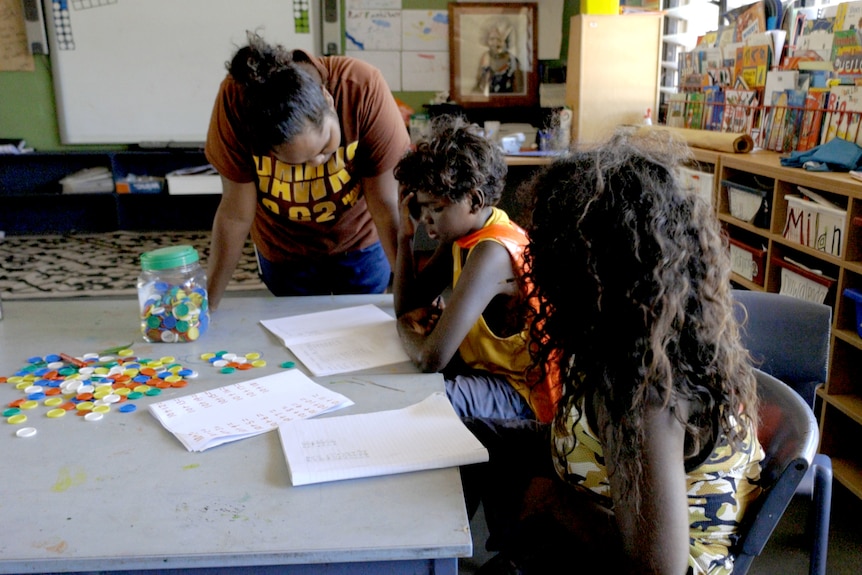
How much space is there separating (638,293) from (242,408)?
2.10 ft

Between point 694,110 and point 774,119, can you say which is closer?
point 774,119

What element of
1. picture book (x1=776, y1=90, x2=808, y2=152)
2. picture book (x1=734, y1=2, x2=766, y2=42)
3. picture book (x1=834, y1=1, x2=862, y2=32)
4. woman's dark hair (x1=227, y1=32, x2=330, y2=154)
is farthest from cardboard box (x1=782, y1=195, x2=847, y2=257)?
woman's dark hair (x1=227, y1=32, x2=330, y2=154)

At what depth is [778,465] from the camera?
97 centimetres

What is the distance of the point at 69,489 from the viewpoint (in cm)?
91

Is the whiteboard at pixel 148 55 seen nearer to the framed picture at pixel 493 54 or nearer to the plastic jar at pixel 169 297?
the framed picture at pixel 493 54

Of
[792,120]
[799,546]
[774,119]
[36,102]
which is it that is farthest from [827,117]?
[36,102]

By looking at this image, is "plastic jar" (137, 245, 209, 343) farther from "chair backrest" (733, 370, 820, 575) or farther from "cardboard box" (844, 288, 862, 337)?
"cardboard box" (844, 288, 862, 337)

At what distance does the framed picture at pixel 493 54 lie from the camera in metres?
4.52

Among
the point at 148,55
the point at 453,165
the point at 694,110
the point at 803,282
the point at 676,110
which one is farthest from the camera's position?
the point at 148,55

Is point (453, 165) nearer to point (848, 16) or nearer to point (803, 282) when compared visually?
point (803, 282)

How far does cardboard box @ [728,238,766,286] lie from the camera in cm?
233

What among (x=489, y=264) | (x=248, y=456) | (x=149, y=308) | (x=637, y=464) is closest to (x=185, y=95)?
(x=149, y=308)

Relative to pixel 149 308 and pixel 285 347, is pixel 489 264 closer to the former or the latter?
pixel 285 347

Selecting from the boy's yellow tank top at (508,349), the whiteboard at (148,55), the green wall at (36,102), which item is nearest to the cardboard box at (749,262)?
the boy's yellow tank top at (508,349)
